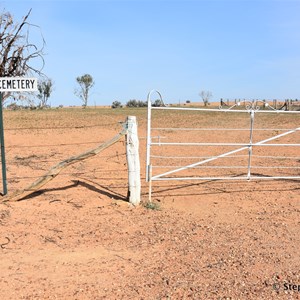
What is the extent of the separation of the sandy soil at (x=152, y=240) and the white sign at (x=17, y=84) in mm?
1806

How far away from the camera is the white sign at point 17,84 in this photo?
5758mm

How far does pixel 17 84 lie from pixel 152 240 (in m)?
3.24

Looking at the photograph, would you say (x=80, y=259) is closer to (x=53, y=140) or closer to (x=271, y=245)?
(x=271, y=245)

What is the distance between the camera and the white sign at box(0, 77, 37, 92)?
18.9 feet

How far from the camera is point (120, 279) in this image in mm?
3598

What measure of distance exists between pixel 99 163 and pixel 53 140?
5291 millimetres

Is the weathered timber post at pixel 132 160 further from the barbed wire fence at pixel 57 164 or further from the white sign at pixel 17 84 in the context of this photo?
the white sign at pixel 17 84

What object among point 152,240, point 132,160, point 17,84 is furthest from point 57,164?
point 152,240

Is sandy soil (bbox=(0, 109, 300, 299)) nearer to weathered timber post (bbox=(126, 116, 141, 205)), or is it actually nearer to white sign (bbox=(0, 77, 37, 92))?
weathered timber post (bbox=(126, 116, 141, 205))

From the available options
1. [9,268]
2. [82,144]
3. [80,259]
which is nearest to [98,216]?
[80,259]

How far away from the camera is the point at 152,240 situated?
4.61 m

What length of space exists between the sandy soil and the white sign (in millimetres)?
1806

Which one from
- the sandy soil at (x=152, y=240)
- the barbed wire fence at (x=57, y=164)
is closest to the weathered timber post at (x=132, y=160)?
the barbed wire fence at (x=57, y=164)

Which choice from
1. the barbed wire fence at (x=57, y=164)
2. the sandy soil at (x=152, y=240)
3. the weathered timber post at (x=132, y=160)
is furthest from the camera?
the barbed wire fence at (x=57, y=164)
